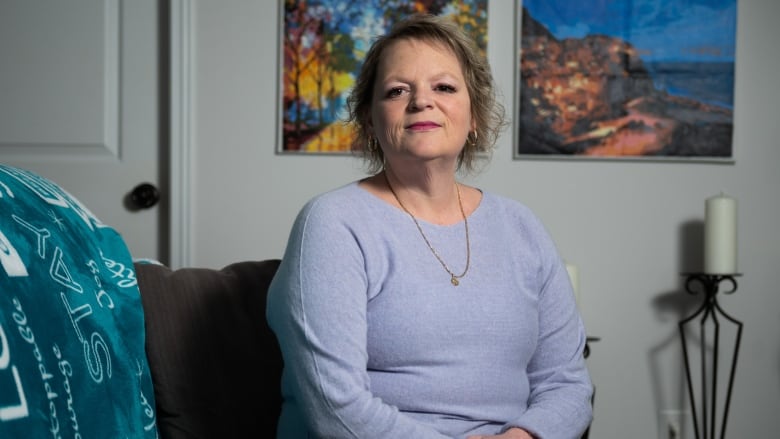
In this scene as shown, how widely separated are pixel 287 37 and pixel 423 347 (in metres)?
1.46

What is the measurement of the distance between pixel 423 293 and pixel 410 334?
0.08 m

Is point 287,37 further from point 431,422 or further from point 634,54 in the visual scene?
point 431,422

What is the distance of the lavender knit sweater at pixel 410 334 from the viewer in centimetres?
124

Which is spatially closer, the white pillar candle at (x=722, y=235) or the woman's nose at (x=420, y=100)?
the woman's nose at (x=420, y=100)

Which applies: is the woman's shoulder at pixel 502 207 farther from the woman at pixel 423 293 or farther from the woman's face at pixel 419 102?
the woman's face at pixel 419 102

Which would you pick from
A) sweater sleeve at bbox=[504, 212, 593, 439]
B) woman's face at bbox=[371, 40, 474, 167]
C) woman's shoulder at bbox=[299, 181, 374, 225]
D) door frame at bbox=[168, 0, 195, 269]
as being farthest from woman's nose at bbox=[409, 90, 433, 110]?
door frame at bbox=[168, 0, 195, 269]

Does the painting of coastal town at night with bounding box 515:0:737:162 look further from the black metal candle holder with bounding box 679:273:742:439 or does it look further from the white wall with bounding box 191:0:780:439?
the black metal candle holder with bounding box 679:273:742:439

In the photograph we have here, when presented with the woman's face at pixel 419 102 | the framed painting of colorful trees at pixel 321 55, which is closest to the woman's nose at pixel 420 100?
the woman's face at pixel 419 102

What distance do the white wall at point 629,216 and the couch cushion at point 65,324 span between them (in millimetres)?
1133

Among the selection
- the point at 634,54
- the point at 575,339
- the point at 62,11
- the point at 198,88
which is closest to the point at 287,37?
the point at 198,88

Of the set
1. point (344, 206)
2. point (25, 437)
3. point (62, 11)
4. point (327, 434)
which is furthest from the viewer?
point (62, 11)

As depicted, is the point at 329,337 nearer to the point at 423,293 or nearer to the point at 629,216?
the point at 423,293

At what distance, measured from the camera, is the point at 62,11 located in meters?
2.47

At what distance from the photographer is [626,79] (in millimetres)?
2518
